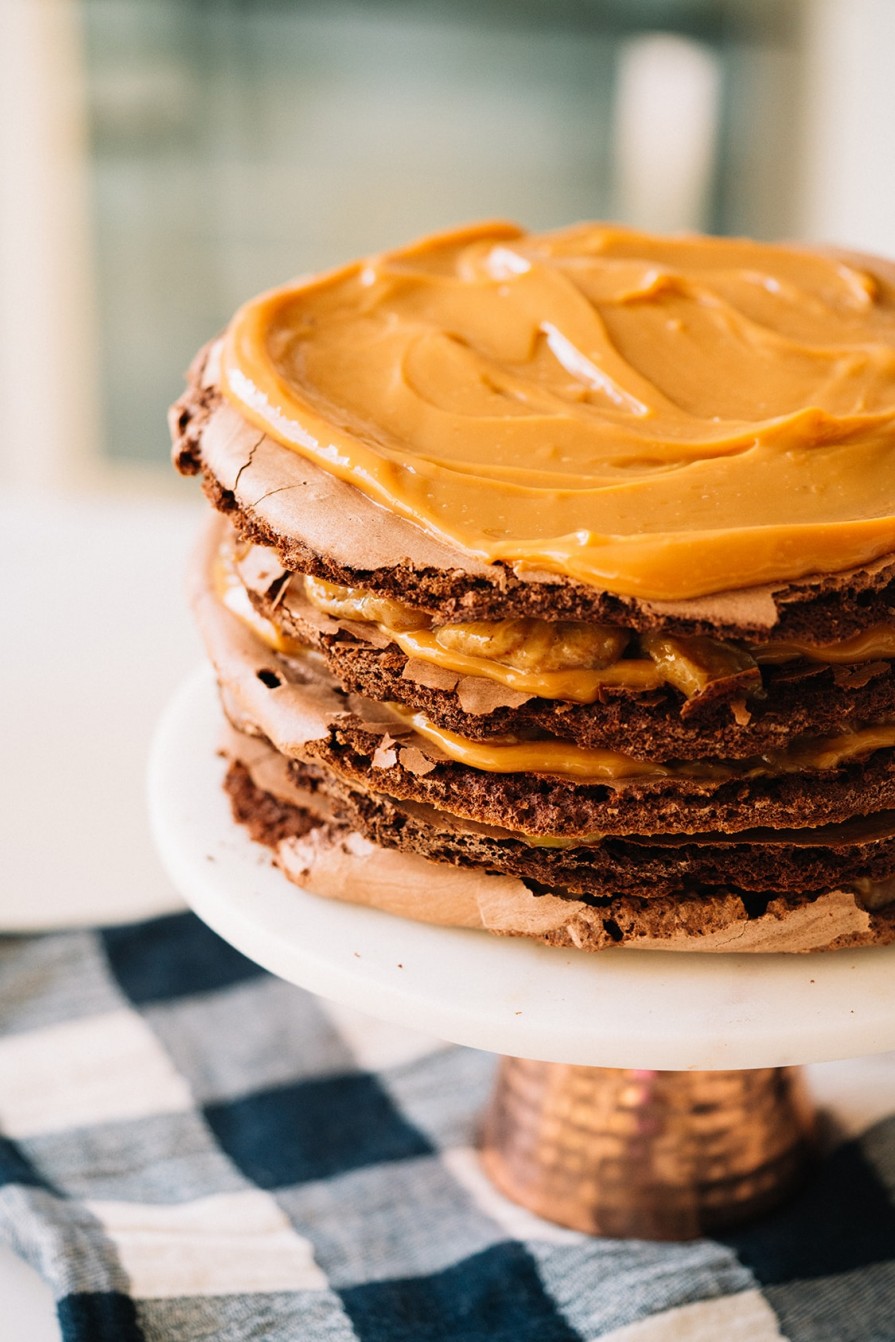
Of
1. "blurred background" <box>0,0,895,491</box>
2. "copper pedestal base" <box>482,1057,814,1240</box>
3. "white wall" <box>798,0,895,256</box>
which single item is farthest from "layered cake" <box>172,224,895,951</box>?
"blurred background" <box>0,0,895,491</box>

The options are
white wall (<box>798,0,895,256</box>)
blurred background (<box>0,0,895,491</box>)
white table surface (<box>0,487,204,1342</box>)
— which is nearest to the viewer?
white table surface (<box>0,487,204,1342</box>)

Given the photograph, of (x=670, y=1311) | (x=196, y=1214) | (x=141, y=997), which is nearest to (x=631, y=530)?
(x=670, y=1311)

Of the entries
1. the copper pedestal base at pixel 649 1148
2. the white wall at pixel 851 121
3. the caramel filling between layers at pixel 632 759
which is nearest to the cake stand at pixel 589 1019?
the copper pedestal base at pixel 649 1148

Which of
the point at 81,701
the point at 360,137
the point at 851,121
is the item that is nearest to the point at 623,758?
the point at 81,701

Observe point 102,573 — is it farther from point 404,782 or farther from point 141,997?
point 404,782

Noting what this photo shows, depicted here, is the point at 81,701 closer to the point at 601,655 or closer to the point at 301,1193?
the point at 301,1193

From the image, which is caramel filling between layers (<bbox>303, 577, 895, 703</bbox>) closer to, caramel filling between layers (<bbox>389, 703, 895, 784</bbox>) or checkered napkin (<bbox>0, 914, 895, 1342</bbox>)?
caramel filling between layers (<bbox>389, 703, 895, 784</bbox>)
